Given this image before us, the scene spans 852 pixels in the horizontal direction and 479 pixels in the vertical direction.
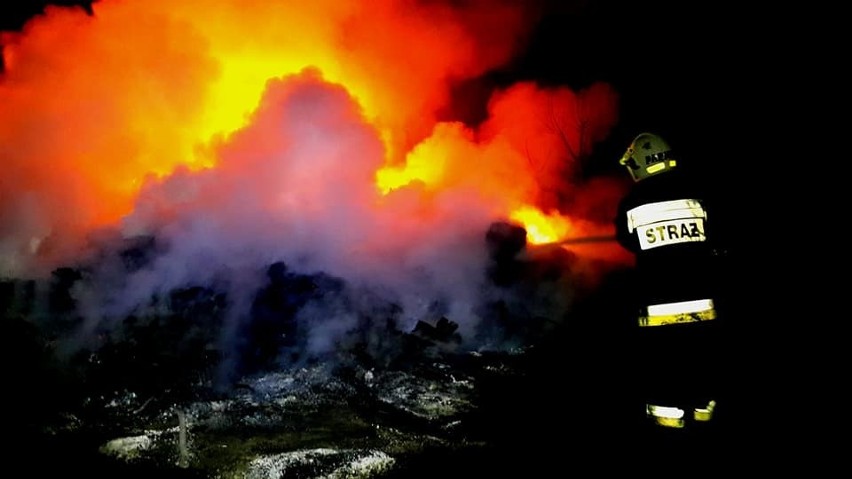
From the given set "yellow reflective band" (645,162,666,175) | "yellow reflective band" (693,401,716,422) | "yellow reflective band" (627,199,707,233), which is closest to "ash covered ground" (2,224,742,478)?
"yellow reflective band" (693,401,716,422)

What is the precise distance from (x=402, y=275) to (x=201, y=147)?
617 centimetres

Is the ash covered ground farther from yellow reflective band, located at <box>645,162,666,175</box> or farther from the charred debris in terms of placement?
yellow reflective band, located at <box>645,162,666,175</box>

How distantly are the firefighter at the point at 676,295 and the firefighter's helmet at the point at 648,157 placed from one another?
0.01 metres

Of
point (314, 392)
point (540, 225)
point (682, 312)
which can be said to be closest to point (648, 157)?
point (682, 312)

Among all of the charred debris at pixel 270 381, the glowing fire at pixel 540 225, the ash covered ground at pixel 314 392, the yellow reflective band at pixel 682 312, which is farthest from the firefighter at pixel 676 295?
the glowing fire at pixel 540 225

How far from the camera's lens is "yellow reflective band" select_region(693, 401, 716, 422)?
3.99 metres

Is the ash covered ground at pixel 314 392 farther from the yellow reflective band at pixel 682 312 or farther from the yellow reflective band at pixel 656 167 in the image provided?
the yellow reflective band at pixel 656 167

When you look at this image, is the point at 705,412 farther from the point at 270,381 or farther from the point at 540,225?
the point at 540,225

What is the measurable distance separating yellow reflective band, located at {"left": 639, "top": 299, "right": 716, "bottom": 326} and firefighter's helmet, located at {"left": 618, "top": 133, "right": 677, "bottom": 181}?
3.87 ft

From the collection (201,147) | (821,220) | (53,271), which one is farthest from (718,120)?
(53,271)

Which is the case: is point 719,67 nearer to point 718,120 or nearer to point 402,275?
point 718,120

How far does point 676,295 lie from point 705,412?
0.91 m

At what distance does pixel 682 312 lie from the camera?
4.01m

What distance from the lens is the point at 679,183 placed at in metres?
4.30
